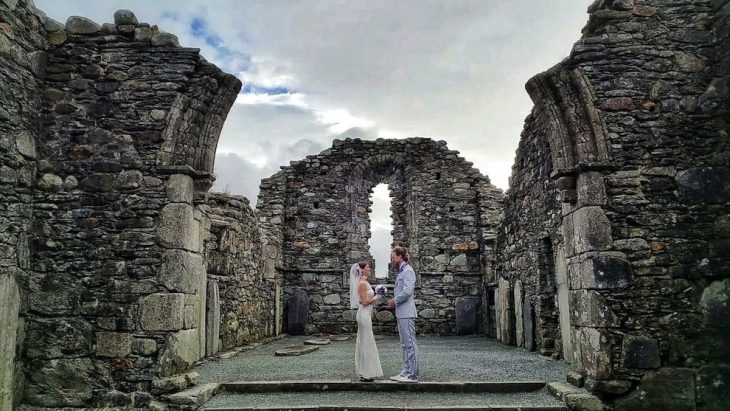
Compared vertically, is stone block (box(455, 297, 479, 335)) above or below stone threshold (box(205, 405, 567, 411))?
above

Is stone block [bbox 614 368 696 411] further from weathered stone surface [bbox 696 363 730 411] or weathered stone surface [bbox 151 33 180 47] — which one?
weathered stone surface [bbox 151 33 180 47]

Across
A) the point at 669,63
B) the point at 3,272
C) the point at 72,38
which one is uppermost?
the point at 72,38

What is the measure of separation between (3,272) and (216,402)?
2.73 m

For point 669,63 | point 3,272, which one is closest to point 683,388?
point 669,63

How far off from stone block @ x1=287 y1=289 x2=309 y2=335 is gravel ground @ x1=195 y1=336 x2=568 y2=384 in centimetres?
338

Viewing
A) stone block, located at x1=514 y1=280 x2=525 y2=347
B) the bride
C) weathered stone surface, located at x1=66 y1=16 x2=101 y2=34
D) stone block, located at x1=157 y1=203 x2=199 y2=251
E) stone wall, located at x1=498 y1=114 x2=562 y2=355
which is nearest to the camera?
stone block, located at x1=157 y1=203 x2=199 y2=251

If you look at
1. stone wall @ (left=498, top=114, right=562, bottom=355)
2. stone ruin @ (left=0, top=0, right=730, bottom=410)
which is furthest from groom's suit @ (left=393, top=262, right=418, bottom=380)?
stone wall @ (left=498, top=114, right=562, bottom=355)

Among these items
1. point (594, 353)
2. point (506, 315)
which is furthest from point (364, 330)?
point (506, 315)

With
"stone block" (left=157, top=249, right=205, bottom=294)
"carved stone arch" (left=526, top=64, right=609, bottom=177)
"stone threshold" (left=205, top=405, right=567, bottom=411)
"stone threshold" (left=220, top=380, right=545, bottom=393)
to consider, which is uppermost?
"carved stone arch" (left=526, top=64, right=609, bottom=177)

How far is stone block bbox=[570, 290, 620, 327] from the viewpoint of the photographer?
226 inches

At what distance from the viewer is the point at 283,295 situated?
52.3 feet

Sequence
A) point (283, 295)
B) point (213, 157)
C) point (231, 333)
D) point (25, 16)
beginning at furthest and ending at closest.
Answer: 1. point (283, 295)
2. point (231, 333)
3. point (213, 157)
4. point (25, 16)

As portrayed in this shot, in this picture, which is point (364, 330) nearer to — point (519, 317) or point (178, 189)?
point (178, 189)

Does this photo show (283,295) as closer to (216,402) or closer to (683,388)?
(216,402)
